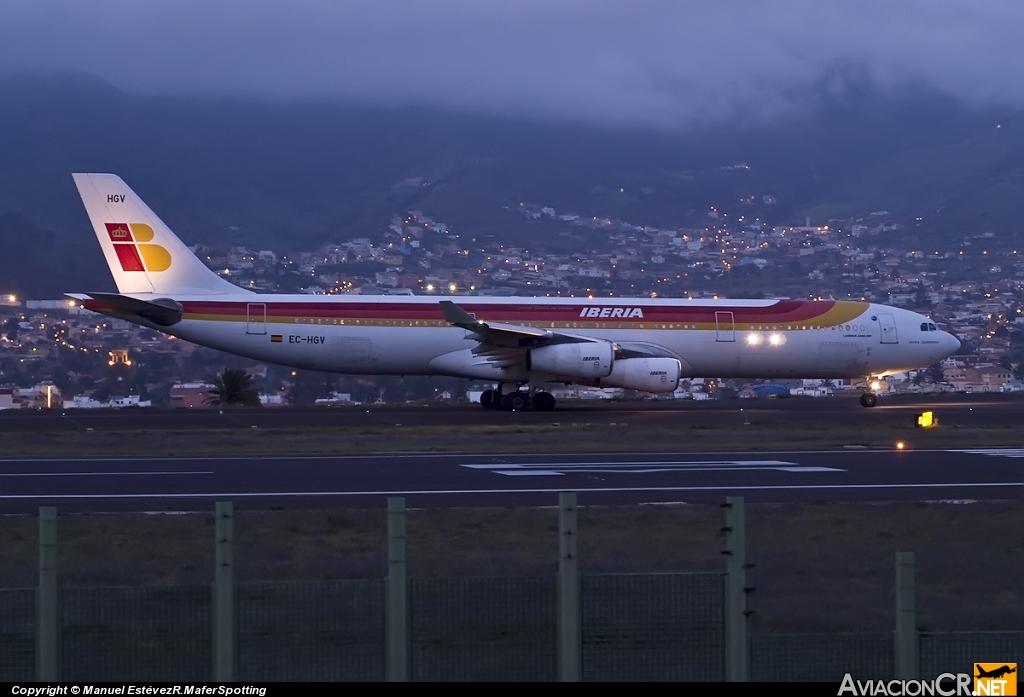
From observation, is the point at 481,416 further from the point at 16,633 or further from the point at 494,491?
the point at 16,633

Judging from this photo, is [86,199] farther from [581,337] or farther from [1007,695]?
[1007,695]

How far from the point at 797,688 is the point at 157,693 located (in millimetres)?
3445

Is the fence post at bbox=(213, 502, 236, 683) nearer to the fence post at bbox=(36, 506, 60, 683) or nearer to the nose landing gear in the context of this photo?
the fence post at bbox=(36, 506, 60, 683)

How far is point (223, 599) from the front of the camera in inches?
261

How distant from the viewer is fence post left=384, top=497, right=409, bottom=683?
648 cm

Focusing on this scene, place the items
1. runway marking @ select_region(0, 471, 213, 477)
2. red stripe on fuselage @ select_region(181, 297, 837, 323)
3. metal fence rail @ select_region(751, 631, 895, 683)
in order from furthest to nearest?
red stripe on fuselage @ select_region(181, 297, 837, 323)
runway marking @ select_region(0, 471, 213, 477)
metal fence rail @ select_region(751, 631, 895, 683)

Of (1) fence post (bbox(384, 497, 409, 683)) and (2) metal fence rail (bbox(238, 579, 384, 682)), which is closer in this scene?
(1) fence post (bbox(384, 497, 409, 683))

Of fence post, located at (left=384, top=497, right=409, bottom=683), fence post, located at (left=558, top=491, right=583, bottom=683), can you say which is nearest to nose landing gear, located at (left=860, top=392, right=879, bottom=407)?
fence post, located at (left=558, top=491, right=583, bottom=683)

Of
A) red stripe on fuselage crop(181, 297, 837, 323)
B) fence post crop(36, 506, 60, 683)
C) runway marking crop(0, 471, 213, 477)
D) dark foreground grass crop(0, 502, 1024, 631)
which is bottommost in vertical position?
dark foreground grass crop(0, 502, 1024, 631)

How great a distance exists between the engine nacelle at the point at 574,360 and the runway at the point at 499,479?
10.1 m

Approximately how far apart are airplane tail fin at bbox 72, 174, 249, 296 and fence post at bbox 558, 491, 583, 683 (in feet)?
96.6

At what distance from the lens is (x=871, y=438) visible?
86.6 ft

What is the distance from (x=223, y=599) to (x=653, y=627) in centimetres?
258

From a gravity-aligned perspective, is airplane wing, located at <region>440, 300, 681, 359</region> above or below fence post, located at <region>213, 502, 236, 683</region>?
above
